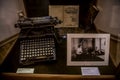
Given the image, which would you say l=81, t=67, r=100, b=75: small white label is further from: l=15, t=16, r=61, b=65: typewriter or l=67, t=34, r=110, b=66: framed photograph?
l=15, t=16, r=61, b=65: typewriter

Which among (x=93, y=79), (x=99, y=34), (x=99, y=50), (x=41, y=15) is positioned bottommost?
(x=93, y=79)

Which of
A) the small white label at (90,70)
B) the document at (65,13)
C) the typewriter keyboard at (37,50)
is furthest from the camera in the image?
the document at (65,13)

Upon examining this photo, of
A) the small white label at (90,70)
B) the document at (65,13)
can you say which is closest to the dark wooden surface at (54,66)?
the small white label at (90,70)

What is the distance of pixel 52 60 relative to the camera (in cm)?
147

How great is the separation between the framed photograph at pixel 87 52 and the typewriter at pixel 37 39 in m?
0.14

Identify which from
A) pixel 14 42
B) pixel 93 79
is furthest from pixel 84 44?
pixel 14 42

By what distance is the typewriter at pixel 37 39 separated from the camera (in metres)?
1.47

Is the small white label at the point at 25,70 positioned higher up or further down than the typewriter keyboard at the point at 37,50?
further down

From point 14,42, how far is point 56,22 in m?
0.38

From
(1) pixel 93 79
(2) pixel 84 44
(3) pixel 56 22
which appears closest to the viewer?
(1) pixel 93 79

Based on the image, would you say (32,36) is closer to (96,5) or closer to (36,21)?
(36,21)

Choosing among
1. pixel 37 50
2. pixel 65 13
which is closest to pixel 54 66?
pixel 37 50

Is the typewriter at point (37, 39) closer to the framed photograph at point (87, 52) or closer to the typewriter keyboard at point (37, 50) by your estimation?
the typewriter keyboard at point (37, 50)

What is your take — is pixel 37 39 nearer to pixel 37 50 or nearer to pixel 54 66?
pixel 37 50
